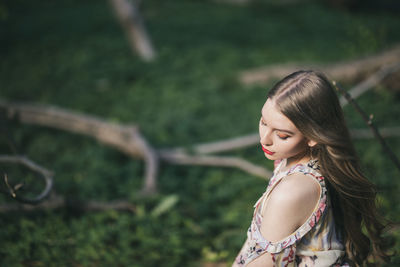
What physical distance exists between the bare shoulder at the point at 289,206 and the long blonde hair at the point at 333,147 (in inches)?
6.0

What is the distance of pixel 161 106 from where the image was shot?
212 inches

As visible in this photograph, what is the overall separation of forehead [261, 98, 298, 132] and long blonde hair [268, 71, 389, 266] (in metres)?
0.02

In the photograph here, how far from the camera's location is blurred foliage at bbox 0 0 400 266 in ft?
9.06

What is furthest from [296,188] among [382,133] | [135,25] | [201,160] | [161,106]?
[135,25]

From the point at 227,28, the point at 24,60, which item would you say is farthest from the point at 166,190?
the point at 227,28

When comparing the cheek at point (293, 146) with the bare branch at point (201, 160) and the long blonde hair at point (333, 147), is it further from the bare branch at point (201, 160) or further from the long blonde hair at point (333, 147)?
the bare branch at point (201, 160)

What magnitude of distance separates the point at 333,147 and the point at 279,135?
0.82 feet

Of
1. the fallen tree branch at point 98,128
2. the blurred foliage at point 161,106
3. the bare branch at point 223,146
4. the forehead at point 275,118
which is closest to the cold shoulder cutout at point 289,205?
the forehead at point 275,118

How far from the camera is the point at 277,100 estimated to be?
1411mm

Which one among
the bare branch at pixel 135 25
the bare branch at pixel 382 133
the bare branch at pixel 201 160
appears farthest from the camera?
the bare branch at pixel 135 25

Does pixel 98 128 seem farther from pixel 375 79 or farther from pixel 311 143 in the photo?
pixel 375 79

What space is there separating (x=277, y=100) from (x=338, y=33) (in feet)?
26.9

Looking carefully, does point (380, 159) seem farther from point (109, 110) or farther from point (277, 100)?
point (109, 110)

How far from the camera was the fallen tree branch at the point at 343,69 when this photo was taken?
5125mm
